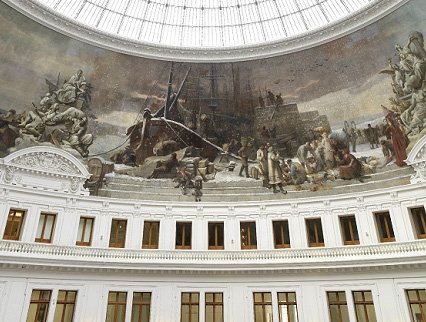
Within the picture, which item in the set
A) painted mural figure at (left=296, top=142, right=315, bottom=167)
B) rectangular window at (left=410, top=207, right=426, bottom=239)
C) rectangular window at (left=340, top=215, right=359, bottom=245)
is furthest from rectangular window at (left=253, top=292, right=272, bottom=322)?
rectangular window at (left=410, top=207, right=426, bottom=239)

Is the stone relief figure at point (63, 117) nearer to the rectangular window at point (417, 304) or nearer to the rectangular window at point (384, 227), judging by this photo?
the rectangular window at point (384, 227)

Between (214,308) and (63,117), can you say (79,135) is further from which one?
(214,308)

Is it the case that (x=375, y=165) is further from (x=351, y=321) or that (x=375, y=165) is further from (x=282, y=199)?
(x=351, y=321)

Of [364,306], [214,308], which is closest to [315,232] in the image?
[364,306]

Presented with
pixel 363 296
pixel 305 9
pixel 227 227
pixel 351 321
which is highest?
pixel 305 9

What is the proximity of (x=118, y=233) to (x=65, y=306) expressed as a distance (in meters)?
5.77

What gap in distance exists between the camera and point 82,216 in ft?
85.1

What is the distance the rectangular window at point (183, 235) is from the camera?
26.8 m

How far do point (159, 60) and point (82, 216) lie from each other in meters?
13.1

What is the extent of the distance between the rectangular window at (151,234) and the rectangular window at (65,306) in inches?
226

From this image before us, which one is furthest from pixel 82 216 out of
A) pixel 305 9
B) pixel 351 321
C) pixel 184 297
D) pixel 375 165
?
pixel 305 9

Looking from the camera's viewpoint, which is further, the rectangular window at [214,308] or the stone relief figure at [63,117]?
the stone relief figure at [63,117]

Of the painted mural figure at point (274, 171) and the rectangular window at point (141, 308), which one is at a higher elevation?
the painted mural figure at point (274, 171)

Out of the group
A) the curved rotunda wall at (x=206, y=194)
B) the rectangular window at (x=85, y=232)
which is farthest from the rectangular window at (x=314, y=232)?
the rectangular window at (x=85, y=232)
